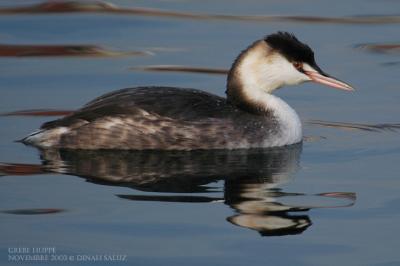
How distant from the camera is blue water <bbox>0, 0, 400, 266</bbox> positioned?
8.52 meters

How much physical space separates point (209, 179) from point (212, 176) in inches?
4.5

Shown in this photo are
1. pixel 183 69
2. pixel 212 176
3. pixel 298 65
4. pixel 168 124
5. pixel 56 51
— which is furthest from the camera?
pixel 56 51

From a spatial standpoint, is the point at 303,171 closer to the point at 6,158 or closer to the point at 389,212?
the point at 389,212

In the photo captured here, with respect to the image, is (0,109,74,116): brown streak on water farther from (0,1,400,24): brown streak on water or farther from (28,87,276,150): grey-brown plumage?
(0,1,400,24): brown streak on water

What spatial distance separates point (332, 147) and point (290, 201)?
2.00 metres

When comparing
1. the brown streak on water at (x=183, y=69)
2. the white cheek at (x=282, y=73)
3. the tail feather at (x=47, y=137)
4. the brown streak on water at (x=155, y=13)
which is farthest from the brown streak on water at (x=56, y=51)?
the tail feather at (x=47, y=137)

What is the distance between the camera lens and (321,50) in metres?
15.3

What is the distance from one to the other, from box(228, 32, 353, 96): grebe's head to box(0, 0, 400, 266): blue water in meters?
0.66

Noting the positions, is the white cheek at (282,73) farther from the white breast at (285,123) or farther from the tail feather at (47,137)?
the tail feather at (47,137)

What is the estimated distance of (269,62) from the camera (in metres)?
11.7

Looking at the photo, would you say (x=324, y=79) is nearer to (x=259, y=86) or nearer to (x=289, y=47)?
(x=289, y=47)

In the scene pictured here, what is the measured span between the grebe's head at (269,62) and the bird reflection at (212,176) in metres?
0.65

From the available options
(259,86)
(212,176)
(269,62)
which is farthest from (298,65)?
(212,176)

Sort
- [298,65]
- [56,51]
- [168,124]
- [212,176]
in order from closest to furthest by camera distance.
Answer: [212,176] < [168,124] < [298,65] < [56,51]
